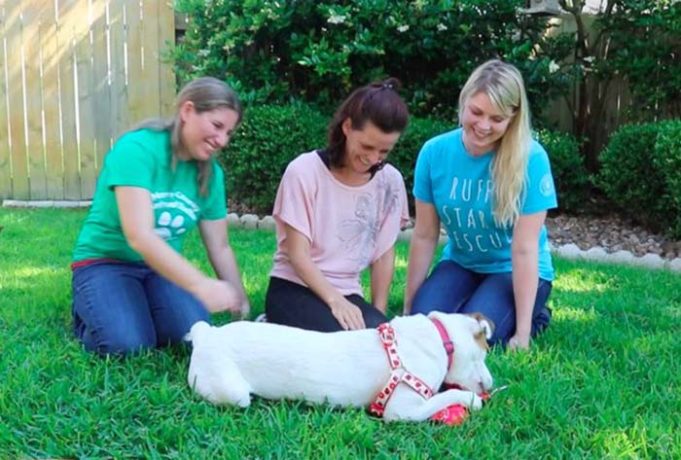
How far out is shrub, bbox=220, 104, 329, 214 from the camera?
5707mm

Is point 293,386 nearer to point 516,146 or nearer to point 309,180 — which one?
point 309,180

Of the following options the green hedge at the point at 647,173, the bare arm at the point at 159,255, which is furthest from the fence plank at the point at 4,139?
the green hedge at the point at 647,173

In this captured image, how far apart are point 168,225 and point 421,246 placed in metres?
1.08

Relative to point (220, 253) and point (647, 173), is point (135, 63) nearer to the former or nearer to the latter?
point (220, 253)

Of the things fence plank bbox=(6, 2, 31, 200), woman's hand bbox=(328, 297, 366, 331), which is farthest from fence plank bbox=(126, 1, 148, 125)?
woman's hand bbox=(328, 297, 366, 331)

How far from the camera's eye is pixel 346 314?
281 centimetres

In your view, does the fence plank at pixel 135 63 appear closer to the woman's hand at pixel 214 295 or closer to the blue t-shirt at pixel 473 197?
the blue t-shirt at pixel 473 197

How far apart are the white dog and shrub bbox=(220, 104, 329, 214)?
136 inches

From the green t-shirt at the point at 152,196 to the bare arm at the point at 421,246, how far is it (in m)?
0.84

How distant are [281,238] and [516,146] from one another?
99 centimetres

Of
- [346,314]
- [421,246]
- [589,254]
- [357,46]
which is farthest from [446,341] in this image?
[357,46]

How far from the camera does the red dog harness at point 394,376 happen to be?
90.0 inches

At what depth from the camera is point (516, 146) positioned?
3.07 meters

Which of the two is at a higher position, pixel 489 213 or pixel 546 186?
pixel 546 186
